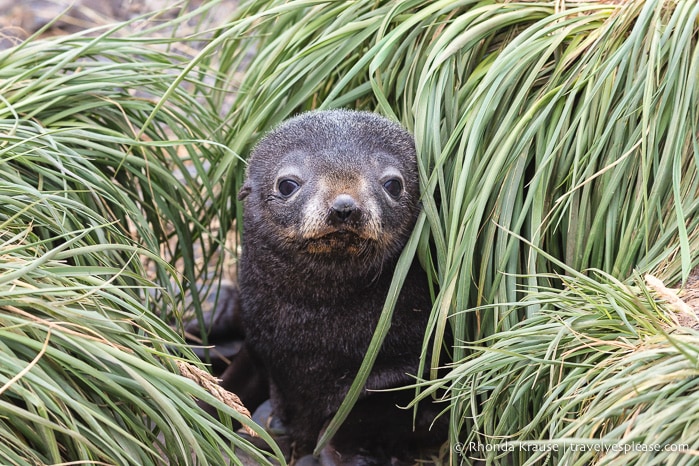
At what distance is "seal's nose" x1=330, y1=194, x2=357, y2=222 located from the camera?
11.8ft

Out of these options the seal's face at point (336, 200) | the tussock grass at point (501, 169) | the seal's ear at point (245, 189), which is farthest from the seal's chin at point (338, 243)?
the seal's ear at point (245, 189)

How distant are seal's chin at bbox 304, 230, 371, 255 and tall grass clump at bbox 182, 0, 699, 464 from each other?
0.76ft

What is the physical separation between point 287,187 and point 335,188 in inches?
13.2

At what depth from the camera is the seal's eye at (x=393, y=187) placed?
398 centimetres

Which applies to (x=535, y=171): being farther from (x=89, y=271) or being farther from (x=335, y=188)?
(x=89, y=271)

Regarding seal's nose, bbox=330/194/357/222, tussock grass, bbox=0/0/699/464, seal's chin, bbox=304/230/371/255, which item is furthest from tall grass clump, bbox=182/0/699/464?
seal's nose, bbox=330/194/357/222

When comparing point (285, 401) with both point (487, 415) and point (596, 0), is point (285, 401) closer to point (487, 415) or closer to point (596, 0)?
point (487, 415)

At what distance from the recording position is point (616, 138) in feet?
12.2

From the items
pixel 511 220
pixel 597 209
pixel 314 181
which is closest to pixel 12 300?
pixel 314 181

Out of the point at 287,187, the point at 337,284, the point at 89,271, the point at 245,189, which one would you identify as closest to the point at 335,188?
the point at 287,187

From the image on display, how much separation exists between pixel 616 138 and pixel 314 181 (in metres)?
1.26

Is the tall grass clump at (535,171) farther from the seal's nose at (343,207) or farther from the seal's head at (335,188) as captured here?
the seal's nose at (343,207)

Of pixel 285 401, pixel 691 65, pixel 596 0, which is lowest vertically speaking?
pixel 285 401

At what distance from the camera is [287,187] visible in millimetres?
4020
